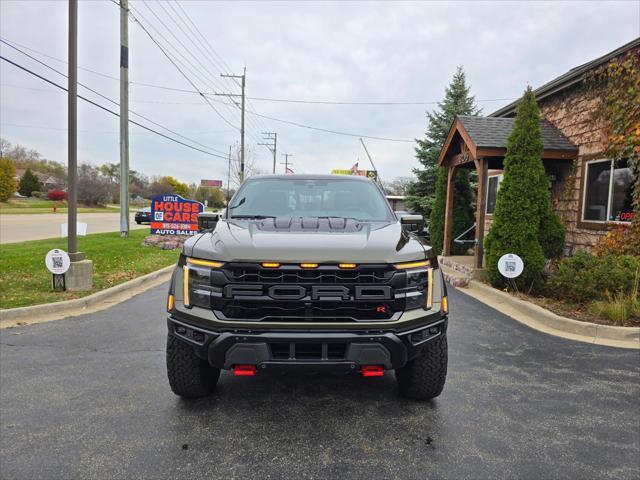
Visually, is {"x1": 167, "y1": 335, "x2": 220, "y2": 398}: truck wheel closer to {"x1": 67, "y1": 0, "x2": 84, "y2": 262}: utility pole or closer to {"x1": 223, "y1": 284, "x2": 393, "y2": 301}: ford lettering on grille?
{"x1": 223, "y1": 284, "x2": 393, "y2": 301}: ford lettering on grille

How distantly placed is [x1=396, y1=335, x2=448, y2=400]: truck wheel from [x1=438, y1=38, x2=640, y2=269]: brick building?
651 cm

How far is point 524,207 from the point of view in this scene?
7.67 m

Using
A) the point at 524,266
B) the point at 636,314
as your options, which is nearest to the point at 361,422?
the point at 636,314

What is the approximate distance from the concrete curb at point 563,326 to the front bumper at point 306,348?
3678 mm

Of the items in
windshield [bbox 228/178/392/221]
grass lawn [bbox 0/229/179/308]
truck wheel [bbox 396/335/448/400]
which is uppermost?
windshield [bbox 228/178/392/221]

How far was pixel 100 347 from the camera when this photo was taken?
177 inches

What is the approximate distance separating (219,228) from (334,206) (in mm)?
1192

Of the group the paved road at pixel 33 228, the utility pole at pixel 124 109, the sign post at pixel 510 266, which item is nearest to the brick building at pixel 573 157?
the sign post at pixel 510 266

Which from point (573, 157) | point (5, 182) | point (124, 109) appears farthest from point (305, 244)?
point (5, 182)

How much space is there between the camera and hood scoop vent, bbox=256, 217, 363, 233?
3.08m

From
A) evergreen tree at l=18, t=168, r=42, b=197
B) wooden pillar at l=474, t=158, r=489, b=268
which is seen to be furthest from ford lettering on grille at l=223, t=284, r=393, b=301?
evergreen tree at l=18, t=168, r=42, b=197

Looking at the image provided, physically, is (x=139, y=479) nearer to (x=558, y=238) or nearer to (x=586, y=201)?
(x=558, y=238)

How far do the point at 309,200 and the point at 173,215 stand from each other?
10301mm

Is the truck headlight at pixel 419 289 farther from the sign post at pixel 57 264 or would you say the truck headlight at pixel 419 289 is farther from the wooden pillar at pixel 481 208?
the wooden pillar at pixel 481 208
